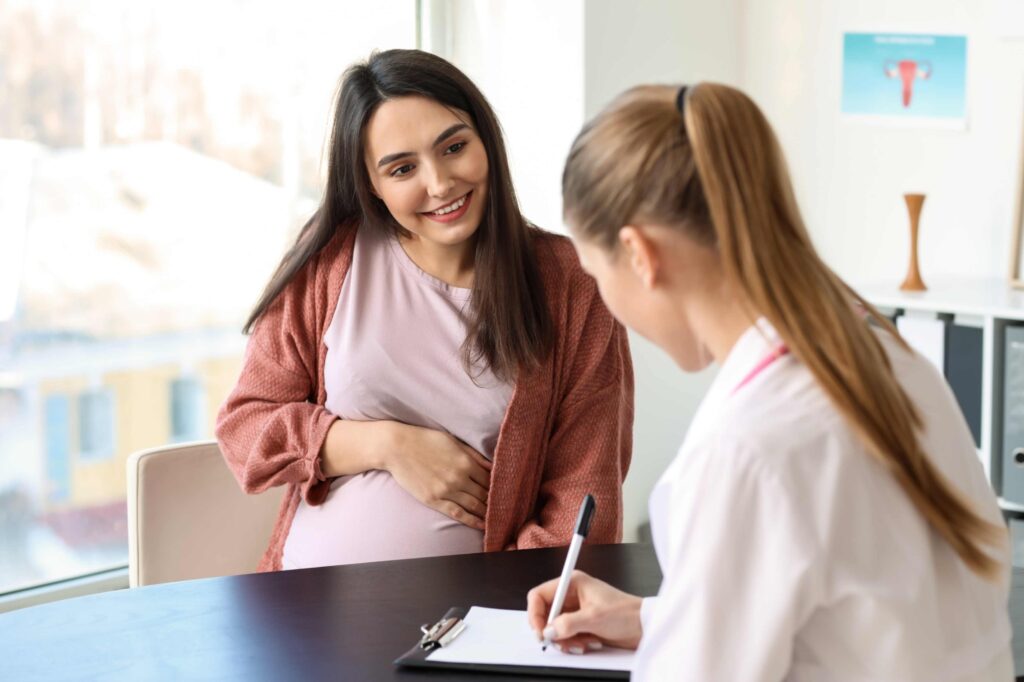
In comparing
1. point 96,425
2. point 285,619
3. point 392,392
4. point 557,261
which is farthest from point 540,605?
point 96,425

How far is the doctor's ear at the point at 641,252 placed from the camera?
3.46 ft

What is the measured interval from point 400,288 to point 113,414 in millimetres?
1140

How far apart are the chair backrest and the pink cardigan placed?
0.07 m

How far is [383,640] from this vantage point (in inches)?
57.2

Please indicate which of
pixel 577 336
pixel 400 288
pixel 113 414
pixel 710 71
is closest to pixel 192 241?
pixel 113 414

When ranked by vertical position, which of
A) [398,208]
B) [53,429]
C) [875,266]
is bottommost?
[53,429]

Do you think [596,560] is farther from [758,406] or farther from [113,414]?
[113,414]

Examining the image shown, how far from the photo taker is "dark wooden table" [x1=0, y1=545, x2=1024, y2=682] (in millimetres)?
1404

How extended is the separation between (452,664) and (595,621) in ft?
0.53

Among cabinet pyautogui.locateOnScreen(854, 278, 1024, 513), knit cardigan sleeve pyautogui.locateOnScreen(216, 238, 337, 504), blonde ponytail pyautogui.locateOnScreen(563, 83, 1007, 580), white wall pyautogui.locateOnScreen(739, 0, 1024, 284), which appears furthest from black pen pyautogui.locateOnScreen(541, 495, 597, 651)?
white wall pyautogui.locateOnScreen(739, 0, 1024, 284)

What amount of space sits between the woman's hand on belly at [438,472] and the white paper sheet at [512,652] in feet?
1.66

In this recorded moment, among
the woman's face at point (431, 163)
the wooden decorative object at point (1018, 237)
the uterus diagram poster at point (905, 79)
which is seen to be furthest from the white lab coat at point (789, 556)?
the uterus diagram poster at point (905, 79)

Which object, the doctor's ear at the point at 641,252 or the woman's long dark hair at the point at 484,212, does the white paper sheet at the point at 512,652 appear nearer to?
the doctor's ear at the point at 641,252

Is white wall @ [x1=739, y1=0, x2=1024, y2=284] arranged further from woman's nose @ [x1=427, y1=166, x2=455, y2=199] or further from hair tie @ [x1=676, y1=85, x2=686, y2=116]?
hair tie @ [x1=676, y1=85, x2=686, y2=116]
